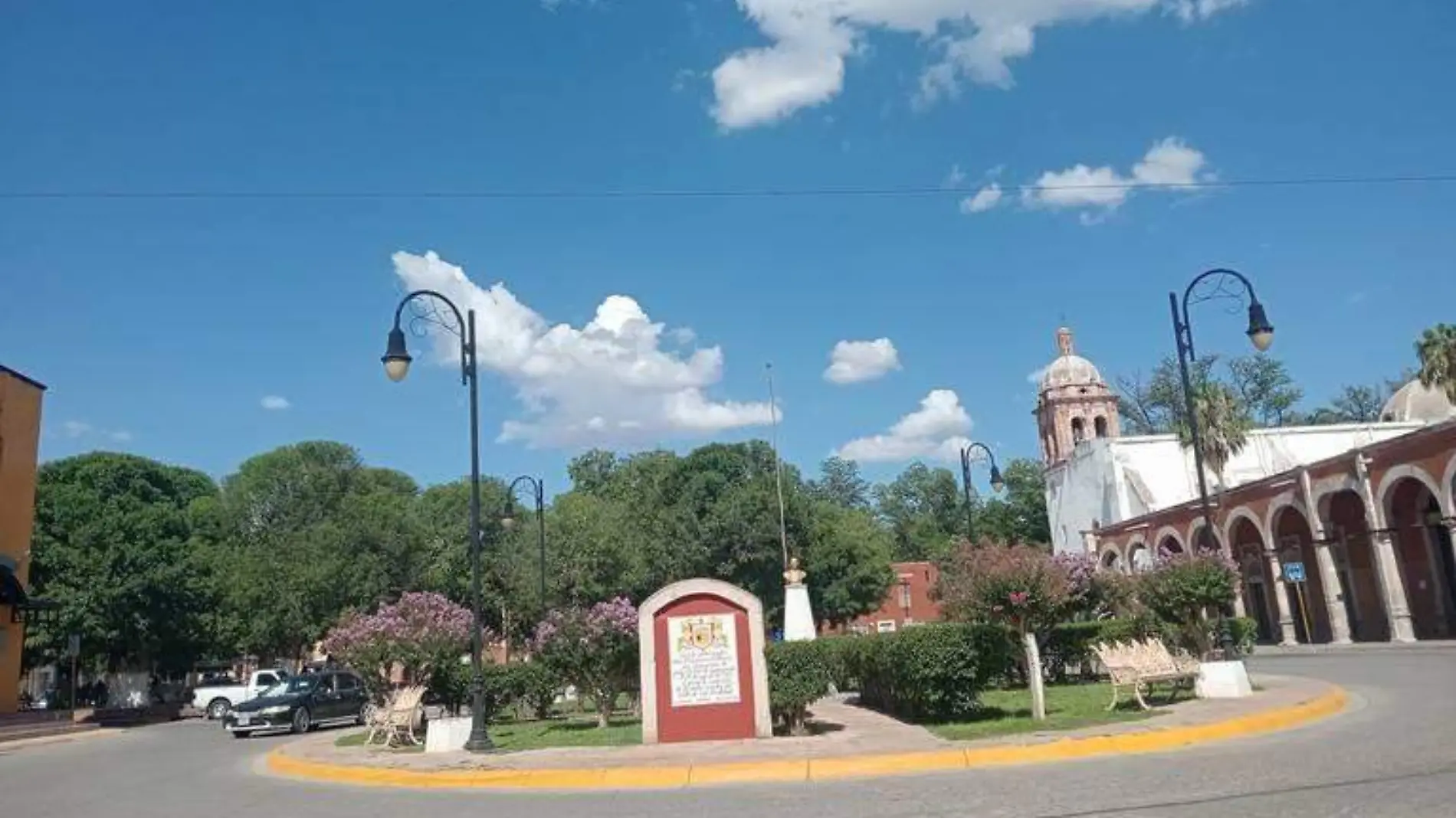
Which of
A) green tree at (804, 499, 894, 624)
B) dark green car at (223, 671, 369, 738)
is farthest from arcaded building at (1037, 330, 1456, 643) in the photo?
dark green car at (223, 671, 369, 738)

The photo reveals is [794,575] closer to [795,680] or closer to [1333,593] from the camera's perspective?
[795,680]

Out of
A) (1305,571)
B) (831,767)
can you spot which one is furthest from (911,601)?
(831,767)

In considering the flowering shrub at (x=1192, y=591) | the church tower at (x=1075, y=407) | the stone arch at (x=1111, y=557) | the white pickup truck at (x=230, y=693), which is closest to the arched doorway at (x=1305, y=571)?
the stone arch at (x=1111, y=557)

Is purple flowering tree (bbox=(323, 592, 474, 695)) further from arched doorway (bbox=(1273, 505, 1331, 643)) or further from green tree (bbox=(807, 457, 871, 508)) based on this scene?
green tree (bbox=(807, 457, 871, 508))

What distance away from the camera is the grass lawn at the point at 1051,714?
46.6 ft

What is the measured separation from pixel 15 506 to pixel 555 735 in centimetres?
2943

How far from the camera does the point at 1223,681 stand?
1694 cm

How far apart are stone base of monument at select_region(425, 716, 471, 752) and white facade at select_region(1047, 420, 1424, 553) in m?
48.3

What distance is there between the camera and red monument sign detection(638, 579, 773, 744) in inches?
610

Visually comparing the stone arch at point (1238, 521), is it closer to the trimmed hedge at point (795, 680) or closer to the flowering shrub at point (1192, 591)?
the flowering shrub at point (1192, 591)

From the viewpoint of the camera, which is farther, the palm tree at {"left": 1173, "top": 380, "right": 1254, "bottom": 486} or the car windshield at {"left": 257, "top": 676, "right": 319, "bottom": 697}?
the palm tree at {"left": 1173, "top": 380, "right": 1254, "bottom": 486}

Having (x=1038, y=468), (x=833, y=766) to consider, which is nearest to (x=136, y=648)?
(x=833, y=766)

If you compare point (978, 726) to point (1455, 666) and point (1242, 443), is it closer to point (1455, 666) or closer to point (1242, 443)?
point (1455, 666)

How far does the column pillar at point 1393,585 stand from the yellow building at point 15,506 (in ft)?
158
